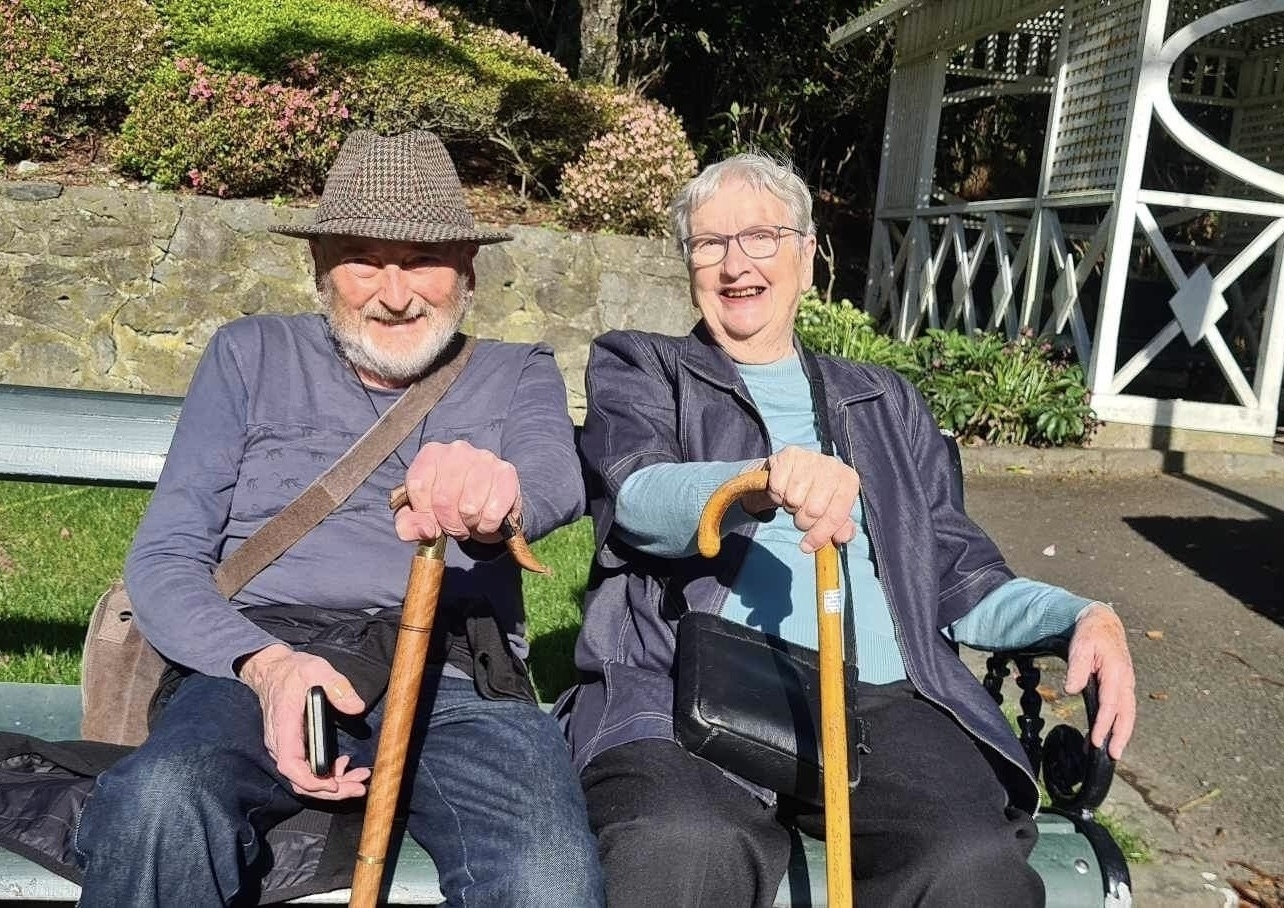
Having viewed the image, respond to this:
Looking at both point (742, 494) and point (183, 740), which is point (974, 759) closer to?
point (742, 494)

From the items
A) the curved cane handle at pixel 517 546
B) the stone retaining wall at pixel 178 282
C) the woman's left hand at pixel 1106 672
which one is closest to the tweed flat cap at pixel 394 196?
the curved cane handle at pixel 517 546

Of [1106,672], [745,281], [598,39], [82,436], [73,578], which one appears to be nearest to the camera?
[1106,672]

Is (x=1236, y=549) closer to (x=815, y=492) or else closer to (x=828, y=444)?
(x=828, y=444)

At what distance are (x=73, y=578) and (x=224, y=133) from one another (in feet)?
13.7

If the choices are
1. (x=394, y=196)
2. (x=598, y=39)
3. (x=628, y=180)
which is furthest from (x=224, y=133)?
(x=394, y=196)

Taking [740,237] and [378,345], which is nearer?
[378,345]

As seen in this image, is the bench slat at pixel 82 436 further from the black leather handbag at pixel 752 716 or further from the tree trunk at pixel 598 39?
the tree trunk at pixel 598 39

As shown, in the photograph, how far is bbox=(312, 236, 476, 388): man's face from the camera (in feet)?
8.64

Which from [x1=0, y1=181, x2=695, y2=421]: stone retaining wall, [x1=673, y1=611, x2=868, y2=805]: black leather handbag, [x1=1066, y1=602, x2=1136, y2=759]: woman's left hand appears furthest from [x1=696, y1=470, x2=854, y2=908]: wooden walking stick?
[x1=0, y1=181, x2=695, y2=421]: stone retaining wall

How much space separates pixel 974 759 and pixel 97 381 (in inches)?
275

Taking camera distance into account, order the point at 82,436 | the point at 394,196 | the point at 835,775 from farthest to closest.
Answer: the point at 82,436
the point at 394,196
the point at 835,775

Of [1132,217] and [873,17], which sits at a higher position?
[873,17]

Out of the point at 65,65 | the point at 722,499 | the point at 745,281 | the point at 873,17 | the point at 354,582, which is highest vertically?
the point at 873,17

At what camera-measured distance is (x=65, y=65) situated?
8.13 meters
